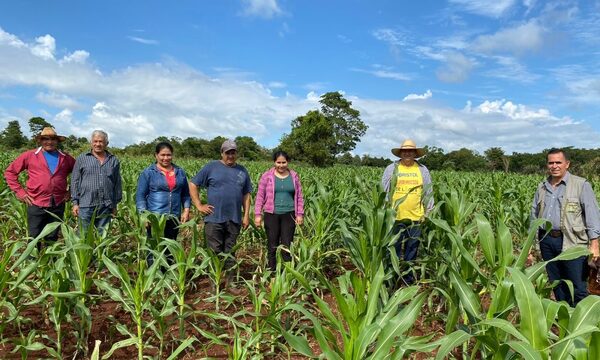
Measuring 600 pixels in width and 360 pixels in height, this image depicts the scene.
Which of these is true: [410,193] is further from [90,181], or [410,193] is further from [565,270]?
[90,181]

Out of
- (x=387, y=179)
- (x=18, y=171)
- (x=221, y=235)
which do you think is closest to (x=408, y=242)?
(x=387, y=179)

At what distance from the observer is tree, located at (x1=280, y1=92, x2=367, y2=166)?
46.4 m

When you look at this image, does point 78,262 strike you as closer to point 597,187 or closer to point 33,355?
point 33,355

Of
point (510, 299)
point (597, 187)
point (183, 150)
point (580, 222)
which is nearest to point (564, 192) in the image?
point (580, 222)

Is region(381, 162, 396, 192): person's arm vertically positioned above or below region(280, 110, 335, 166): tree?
below

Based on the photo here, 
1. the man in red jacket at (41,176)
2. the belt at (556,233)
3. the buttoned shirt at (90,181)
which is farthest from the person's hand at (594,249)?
the man in red jacket at (41,176)

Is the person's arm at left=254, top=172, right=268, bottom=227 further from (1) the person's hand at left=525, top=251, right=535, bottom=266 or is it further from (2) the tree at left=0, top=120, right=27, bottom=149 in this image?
(2) the tree at left=0, top=120, right=27, bottom=149

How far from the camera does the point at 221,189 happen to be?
4434mm

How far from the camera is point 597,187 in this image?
10094 mm

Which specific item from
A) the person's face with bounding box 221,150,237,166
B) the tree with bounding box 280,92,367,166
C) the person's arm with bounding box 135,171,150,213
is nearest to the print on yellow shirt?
the person's face with bounding box 221,150,237,166

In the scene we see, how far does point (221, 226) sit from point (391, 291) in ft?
6.25

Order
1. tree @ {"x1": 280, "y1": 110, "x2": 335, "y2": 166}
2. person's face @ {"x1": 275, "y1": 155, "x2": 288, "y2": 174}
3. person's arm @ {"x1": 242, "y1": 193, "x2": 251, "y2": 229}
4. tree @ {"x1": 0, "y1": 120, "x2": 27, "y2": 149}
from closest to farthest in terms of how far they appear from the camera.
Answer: person's face @ {"x1": 275, "y1": 155, "x2": 288, "y2": 174}, person's arm @ {"x1": 242, "y1": 193, "x2": 251, "y2": 229}, tree @ {"x1": 280, "y1": 110, "x2": 335, "y2": 166}, tree @ {"x1": 0, "y1": 120, "x2": 27, "y2": 149}

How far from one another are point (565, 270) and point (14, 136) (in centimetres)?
6660

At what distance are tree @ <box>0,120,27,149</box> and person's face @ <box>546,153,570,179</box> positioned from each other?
63.5 meters
